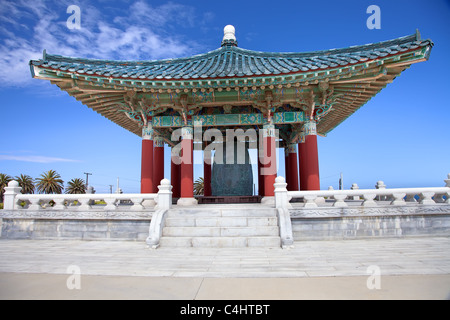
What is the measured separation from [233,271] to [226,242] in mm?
2636

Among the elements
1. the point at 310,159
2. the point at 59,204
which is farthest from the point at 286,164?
the point at 59,204

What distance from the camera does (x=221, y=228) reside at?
8.57m

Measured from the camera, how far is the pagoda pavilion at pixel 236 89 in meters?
10.7

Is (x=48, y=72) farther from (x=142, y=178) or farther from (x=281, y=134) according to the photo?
(x=281, y=134)

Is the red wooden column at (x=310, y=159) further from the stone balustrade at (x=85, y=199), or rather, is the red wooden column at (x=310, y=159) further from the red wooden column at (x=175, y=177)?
the red wooden column at (x=175, y=177)

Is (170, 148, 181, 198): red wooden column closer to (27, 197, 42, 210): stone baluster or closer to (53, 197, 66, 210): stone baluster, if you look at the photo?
(53, 197, 66, 210): stone baluster

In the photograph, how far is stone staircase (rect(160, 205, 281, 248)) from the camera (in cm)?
808

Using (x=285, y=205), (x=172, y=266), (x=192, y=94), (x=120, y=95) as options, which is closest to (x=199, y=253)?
(x=172, y=266)

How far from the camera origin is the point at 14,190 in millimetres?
10500

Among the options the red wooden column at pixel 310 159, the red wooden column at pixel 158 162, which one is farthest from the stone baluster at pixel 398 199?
the red wooden column at pixel 158 162

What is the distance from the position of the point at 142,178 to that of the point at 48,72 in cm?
568

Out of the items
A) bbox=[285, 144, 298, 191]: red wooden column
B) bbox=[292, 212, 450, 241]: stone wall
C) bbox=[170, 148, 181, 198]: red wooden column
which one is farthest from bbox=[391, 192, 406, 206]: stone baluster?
bbox=[170, 148, 181, 198]: red wooden column

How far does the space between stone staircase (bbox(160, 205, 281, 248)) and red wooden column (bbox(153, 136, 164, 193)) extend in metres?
5.13

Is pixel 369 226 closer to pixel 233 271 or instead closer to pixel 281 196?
pixel 281 196
